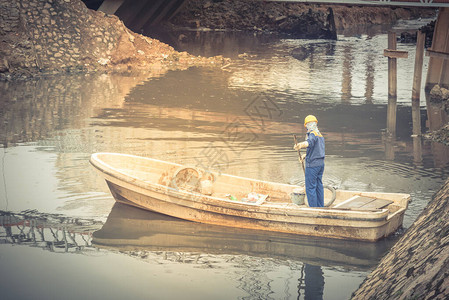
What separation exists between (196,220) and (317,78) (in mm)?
19545

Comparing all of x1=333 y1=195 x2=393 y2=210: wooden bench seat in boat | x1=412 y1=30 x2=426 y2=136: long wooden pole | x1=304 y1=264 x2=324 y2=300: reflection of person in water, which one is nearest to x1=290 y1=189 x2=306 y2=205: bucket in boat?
x1=333 y1=195 x2=393 y2=210: wooden bench seat in boat

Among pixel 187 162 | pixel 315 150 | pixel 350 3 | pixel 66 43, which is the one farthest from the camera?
pixel 66 43

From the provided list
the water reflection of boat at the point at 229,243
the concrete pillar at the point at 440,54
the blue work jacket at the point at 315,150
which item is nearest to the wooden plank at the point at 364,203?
the water reflection of boat at the point at 229,243

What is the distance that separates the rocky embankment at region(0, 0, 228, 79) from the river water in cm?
170

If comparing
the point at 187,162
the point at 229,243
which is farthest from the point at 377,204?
the point at 187,162

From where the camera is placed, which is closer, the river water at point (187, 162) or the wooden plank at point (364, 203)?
the river water at point (187, 162)

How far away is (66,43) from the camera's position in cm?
3173

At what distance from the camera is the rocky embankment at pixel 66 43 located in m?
30.3

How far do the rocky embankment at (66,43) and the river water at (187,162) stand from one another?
1.70 m

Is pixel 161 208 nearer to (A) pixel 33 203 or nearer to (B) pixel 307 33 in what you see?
(A) pixel 33 203

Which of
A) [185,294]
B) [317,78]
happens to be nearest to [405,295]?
[185,294]

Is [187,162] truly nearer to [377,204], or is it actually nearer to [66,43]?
[377,204]

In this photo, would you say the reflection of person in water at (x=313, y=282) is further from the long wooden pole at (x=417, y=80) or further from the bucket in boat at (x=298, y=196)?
the long wooden pole at (x=417, y=80)

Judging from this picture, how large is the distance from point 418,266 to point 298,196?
13.8 ft
